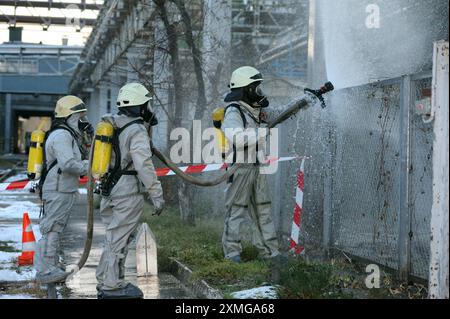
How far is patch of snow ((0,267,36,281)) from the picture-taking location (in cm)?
775

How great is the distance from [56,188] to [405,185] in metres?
3.50

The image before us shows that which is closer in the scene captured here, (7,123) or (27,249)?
(27,249)

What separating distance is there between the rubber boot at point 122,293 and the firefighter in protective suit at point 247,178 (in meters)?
1.29

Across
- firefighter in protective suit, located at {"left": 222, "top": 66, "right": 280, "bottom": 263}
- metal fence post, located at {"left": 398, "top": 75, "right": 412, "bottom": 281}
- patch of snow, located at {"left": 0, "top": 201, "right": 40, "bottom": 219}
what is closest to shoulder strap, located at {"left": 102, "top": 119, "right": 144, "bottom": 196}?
firefighter in protective suit, located at {"left": 222, "top": 66, "right": 280, "bottom": 263}

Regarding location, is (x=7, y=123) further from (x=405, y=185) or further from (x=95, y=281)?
(x=405, y=185)

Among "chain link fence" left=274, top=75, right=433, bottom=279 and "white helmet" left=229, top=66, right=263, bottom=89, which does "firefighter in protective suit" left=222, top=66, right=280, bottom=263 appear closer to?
"white helmet" left=229, top=66, right=263, bottom=89

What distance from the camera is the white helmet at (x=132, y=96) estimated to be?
21.0 feet

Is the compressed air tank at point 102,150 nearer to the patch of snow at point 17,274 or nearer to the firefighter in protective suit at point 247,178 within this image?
the firefighter in protective suit at point 247,178

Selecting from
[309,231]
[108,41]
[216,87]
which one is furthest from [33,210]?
[108,41]

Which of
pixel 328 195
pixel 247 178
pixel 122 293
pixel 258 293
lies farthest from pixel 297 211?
pixel 122 293

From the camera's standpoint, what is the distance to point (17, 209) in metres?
16.0

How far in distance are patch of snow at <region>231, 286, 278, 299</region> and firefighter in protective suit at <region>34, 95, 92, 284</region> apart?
215cm

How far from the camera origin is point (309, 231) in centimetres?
889
